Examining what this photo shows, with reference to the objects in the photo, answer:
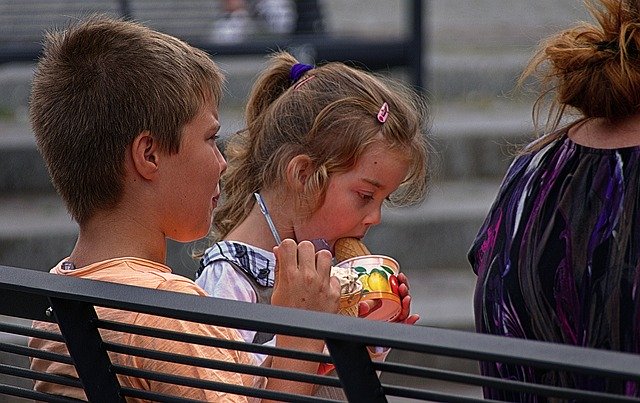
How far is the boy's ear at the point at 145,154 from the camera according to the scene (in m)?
1.99

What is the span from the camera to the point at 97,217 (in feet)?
6.59

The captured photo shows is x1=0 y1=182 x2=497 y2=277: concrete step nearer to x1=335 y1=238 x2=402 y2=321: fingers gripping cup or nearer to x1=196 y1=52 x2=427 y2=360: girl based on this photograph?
x1=196 y1=52 x2=427 y2=360: girl

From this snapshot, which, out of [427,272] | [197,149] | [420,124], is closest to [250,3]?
[427,272]

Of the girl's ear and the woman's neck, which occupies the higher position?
the woman's neck

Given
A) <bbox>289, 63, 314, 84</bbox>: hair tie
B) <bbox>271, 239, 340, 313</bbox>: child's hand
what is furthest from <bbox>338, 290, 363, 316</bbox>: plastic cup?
<bbox>289, 63, 314, 84</bbox>: hair tie

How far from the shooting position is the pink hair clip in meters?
2.53

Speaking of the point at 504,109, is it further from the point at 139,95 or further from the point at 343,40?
the point at 139,95

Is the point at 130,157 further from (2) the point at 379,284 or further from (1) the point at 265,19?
(1) the point at 265,19

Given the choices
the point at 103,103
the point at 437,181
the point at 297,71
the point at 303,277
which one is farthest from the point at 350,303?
the point at 437,181

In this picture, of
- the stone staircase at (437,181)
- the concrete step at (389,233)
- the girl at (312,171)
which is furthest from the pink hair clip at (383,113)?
the concrete step at (389,233)

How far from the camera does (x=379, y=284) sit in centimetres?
222

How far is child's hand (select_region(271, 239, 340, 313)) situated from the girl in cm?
39

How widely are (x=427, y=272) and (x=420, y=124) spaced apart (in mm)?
2734

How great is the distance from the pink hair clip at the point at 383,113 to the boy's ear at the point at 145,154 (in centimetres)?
67
